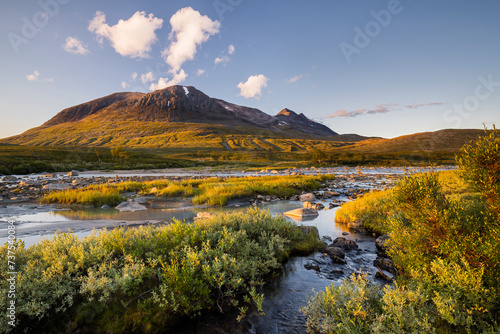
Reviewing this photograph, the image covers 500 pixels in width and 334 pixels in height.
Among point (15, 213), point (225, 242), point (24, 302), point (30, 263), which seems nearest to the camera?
point (24, 302)

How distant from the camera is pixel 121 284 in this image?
17.6 feet

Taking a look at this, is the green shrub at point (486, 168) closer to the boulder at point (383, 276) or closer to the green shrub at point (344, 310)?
the green shrub at point (344, 310)

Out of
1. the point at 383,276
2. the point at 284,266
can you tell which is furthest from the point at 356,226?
the point at 284,266

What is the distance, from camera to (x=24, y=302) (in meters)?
4.80

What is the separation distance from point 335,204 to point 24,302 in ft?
65.5

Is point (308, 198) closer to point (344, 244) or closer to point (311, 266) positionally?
point (344, 244)

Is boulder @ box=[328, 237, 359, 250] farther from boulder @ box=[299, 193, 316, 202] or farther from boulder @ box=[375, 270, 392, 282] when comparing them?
boulder @ box=[299, 193, 316, 202]

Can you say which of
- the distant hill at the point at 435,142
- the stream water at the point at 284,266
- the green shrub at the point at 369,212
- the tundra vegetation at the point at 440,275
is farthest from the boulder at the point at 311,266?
the distant hill at the point at 435,142

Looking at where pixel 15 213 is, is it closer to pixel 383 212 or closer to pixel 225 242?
pixel 225 242

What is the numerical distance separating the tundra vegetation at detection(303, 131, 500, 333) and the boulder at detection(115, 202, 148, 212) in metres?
16.9

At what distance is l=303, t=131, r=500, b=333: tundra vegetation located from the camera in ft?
12.8

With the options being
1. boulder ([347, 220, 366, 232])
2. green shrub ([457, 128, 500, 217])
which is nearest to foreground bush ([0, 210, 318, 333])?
green shrub ([457, 128, 500, 217])

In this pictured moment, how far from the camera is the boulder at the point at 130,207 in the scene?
18438 millimetres

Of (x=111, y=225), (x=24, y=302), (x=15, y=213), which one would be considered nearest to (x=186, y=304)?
(x=24, y=302)
